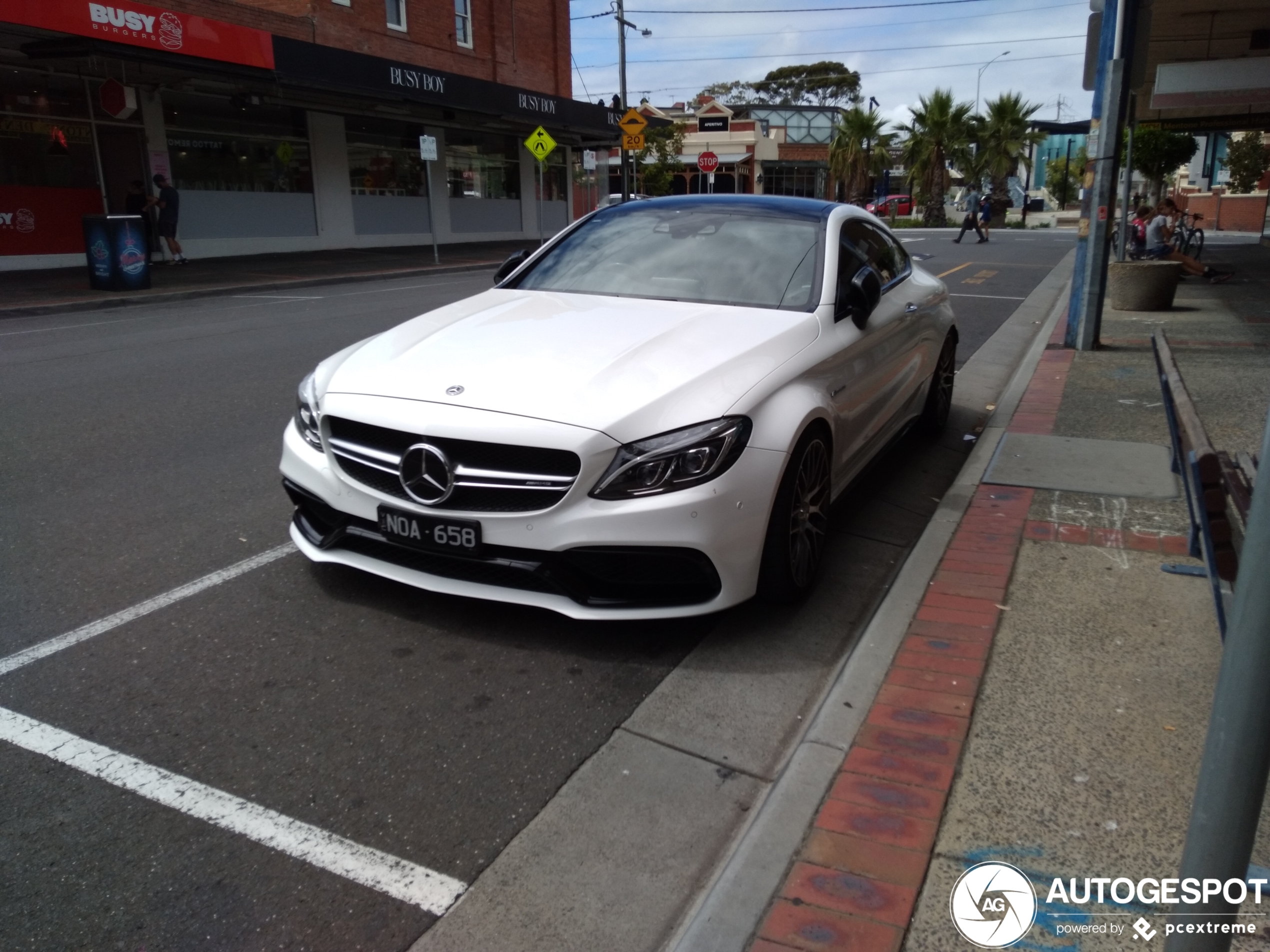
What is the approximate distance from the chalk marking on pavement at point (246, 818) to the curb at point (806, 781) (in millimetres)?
646

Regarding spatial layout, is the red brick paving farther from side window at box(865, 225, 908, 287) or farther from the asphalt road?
side window at box(865, 225, 908, 287)

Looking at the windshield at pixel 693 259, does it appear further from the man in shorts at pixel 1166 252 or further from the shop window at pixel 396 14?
the shop window at pixel 396 14

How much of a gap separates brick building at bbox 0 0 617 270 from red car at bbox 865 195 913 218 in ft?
90.6

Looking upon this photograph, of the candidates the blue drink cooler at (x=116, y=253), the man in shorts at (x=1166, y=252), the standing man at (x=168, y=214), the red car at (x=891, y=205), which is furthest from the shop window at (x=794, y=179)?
the blue drink cooler at (x=116, y=253)

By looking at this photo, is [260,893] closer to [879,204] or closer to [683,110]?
[879,204]

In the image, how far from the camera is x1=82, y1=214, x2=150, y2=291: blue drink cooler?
16.2 meters

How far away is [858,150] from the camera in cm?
6091

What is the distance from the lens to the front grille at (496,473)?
3.56m

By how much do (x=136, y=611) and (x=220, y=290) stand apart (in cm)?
1440

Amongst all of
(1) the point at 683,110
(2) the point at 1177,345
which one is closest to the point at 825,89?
(1) the point at 683,110

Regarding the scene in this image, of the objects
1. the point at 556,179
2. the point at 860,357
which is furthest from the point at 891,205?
the point at 860,357

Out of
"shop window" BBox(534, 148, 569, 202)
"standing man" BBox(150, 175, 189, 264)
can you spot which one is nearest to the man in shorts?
"standing man" BBox(150, 175, 189, 264)

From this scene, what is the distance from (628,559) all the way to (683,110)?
9500 cm

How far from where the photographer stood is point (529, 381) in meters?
3.79
